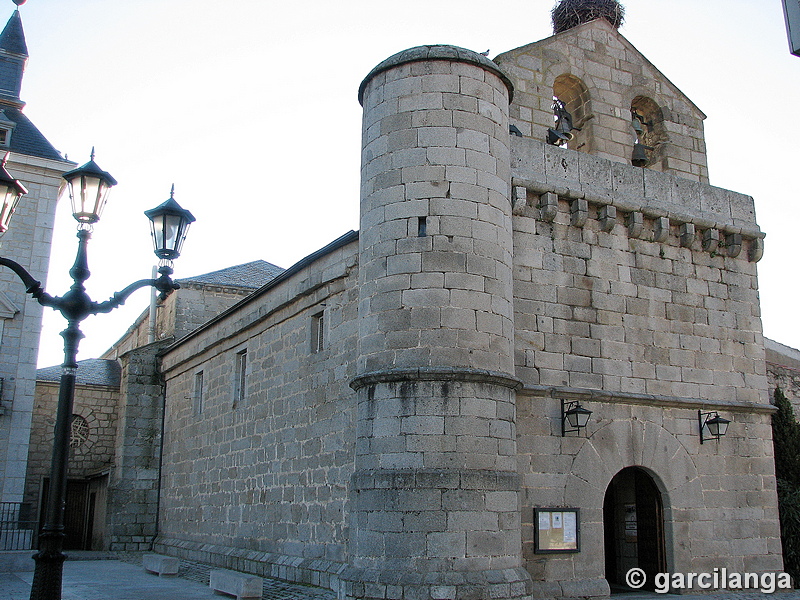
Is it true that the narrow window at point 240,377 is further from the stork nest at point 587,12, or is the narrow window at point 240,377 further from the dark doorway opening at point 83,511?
the stork nest at point 587,12

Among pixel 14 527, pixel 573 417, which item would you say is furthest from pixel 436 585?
pixel 14 527

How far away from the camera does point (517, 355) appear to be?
36.6 feet

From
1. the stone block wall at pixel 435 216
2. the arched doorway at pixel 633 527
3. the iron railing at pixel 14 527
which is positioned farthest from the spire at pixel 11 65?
the arched doorway at pixel 633 527

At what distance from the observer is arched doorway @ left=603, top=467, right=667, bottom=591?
11.9m

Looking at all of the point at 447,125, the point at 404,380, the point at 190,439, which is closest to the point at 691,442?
the point at 404,380

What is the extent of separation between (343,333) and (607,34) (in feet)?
23.5

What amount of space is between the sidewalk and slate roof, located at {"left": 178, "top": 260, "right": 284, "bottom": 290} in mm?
9317

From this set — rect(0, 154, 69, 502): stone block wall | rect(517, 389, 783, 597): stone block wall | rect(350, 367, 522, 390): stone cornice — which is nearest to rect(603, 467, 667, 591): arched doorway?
rect(517, 389, 783, 597): stone block wall

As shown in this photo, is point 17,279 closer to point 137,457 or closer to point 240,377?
point 137,457

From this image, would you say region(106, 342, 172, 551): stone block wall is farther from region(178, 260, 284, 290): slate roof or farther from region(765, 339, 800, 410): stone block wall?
region(765, 339, 800, 410): stone block wall

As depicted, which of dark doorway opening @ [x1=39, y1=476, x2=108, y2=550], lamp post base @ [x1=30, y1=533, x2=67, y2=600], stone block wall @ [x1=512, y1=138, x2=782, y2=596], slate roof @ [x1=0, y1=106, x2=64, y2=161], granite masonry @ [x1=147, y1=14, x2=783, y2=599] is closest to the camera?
lamp post base @ [x1=30, y1=533, x2=67, y2=600]

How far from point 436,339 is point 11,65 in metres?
19.6

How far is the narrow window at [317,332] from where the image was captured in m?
13.4

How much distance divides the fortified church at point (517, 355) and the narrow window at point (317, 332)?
5 cm
